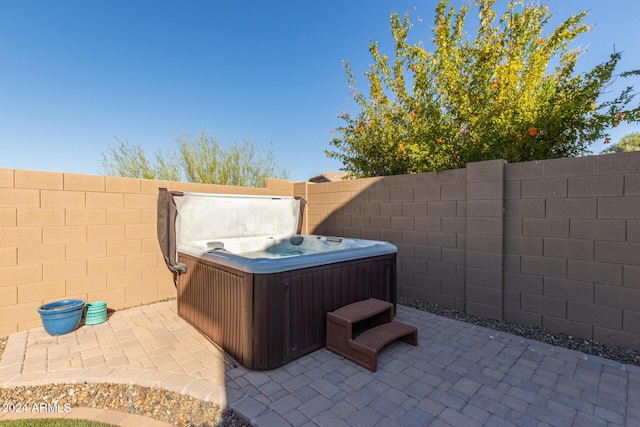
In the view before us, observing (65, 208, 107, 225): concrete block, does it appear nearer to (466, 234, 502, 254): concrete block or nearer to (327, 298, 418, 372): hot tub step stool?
(327, 298, 418, 372): hot tub step stool

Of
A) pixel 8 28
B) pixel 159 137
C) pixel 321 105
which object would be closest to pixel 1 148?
pixel 8 28

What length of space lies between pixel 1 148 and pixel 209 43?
4.33 meters

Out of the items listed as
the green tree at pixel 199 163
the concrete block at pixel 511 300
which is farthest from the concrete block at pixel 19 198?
the concrete block at pixel 511 300

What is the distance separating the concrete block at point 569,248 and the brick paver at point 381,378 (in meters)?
0.92

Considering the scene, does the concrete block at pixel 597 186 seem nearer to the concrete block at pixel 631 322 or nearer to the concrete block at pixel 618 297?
the concrete block at pixel 618 297

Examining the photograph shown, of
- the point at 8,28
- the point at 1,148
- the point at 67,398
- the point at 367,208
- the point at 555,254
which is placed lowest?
the point at 67,398

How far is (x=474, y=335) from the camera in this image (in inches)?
119

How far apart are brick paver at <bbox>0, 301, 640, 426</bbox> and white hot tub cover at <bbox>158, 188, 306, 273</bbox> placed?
1.17 m

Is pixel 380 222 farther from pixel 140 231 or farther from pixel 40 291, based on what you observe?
pixel 40 291

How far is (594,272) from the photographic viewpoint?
2.78m

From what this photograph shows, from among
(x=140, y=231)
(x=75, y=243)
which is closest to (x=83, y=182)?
(x=75, y=243)

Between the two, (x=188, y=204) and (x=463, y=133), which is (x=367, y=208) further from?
(x=188, y=204)

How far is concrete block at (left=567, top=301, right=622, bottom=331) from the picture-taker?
2674 mm

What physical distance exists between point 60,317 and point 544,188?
534 centimetres
